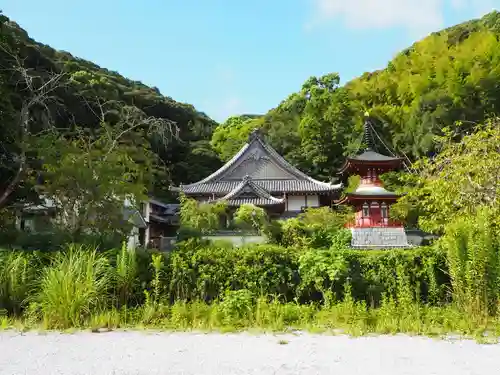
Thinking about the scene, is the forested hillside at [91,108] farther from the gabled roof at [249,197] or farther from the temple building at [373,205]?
the temple building at [373,205]

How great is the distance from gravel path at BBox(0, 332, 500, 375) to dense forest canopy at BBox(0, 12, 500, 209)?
70.2ft

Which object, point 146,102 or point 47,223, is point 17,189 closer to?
point 47,223

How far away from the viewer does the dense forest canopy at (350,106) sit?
32.9m

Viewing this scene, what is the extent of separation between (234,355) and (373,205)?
708 inches

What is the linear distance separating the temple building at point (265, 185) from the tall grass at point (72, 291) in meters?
19.7

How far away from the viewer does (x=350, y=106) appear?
137 feet

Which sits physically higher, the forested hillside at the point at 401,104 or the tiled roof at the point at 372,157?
the forested hillside at the point at 401,104

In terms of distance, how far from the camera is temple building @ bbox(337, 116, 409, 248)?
2025 centimetres

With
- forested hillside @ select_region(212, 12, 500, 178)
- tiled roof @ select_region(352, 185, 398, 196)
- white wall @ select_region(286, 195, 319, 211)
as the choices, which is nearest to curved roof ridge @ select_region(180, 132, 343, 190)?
white wall @ select_region(286, 195, 319, 211)

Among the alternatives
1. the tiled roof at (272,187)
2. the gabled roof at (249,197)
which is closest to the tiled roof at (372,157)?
the gabled roof at (249,197)

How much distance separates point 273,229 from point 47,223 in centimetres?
889

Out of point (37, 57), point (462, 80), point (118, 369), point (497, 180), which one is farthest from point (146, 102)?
point (118, 369)

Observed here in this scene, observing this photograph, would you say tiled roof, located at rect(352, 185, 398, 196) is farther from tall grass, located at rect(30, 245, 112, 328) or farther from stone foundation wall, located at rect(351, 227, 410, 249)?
tall grass, located at rect(30, 245, 112, 328)

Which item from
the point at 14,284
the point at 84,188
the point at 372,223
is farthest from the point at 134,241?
the point at 372,223
